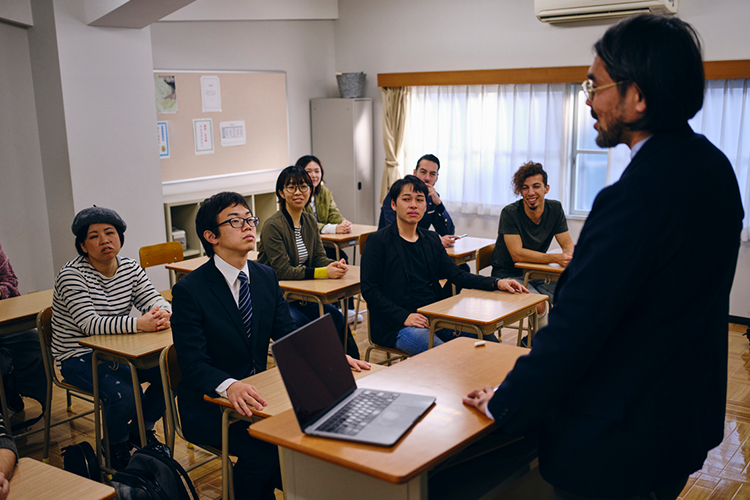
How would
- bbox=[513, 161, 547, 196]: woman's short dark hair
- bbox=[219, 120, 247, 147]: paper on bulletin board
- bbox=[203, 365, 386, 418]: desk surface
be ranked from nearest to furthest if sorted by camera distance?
bbox=[203, 365, 386, 418]: desk surface, bbox=[513, 161, 547, 196]: woman's short dark hair, bbox=[219, 120, 247, 147]: paper on bulletin board

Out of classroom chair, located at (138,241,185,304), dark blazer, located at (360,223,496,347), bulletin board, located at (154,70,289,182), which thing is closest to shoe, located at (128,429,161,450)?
dark blazer, located at (360,223,496,347)

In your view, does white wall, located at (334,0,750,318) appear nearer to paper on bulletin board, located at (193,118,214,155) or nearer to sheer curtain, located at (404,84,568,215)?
sheer curtain, located at (404,84,568,215)

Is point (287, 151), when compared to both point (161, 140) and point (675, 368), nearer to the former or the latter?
point (161, 140)

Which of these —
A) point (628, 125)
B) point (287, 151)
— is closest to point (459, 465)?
point (628, 125)

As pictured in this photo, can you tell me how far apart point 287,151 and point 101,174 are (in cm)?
259

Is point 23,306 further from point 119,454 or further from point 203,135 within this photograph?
point 203,135

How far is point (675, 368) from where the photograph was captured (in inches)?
47.7

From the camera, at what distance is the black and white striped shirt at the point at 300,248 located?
4.08 m

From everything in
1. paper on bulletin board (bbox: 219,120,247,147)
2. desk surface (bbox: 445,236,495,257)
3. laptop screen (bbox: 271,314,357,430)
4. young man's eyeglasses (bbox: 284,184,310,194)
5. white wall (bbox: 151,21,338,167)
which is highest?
white wall (bbox: 151,21,338,167)

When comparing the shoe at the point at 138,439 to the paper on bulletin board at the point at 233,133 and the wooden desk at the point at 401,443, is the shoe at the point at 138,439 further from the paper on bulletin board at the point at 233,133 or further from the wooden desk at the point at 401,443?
the paper on bulletin board at the point at 233,133

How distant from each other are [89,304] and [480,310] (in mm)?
1792

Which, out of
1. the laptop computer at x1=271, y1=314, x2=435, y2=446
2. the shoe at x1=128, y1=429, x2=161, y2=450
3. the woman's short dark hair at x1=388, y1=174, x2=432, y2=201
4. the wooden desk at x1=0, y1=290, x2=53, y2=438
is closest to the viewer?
the laptop computer at x1=271, y1=314, x2=435, y2=446

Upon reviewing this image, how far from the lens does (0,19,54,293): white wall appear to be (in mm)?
4613

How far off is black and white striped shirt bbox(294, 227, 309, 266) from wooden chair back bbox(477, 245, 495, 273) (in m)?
1.17
